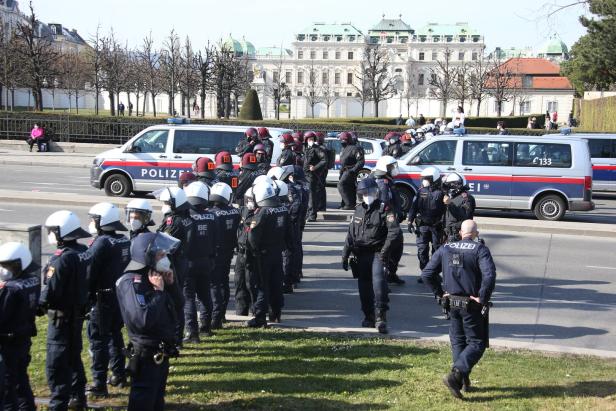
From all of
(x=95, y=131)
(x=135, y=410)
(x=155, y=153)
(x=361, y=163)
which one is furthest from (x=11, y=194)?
(x=95, y=131)

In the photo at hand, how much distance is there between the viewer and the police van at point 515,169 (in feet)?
62.3

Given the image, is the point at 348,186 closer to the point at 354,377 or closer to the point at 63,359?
the point at 354,377

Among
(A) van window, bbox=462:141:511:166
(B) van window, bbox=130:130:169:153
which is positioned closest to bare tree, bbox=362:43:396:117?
(B) van window, bbox=130:130:169:153

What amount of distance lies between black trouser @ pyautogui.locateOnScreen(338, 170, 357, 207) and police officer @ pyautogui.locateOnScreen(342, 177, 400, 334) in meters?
9.13

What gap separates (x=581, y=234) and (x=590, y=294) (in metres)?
5.73

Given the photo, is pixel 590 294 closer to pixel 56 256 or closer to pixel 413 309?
pixel 413 309

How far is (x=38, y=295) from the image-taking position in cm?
615

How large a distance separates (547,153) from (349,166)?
15.8 feet

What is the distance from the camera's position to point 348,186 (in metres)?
19.1

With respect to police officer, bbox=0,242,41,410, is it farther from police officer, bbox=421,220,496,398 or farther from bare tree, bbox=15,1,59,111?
bare tree, bbox=15,1,59,111

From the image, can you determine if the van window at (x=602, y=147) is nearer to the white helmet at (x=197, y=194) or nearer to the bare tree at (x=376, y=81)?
the white helmet at (x=197, y=194)

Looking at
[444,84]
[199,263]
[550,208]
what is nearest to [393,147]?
[550,208]

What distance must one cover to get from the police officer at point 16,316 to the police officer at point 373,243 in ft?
13.9

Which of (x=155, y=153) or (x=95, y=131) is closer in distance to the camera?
(x=155, y=153)
